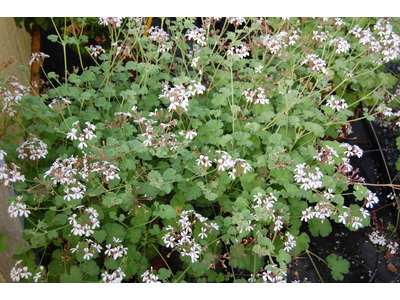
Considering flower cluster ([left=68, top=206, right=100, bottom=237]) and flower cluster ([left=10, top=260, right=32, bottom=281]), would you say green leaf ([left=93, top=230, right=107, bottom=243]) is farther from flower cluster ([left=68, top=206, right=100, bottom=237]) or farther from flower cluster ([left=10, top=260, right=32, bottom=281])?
flower cluster ([left=10, top=260, right=32, bottom=281])

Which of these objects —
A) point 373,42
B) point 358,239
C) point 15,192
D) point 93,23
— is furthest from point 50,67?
point 358,239

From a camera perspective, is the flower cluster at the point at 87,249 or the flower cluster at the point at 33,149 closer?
the flower cluster at the point at 87,249

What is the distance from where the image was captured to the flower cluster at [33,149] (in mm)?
2145

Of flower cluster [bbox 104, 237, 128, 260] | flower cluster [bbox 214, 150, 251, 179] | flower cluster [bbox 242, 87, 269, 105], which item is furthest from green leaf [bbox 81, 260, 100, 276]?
flower cluster [bbox 242, 87, 269, 105]

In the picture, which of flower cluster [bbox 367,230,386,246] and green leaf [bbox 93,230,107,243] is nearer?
green leaf [bbox 93,230,107,243]

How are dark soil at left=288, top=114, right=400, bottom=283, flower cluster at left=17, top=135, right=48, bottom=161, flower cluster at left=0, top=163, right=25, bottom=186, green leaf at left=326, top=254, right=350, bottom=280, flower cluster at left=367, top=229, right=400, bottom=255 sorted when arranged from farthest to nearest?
flower cluster at left=367, top=229, right=400, bottom=255, dark soil at left=288, top=114, right=400, bottom=283, green leaf at left=326, top=254, right=350, bottom=280, flower cluster at left=17, top=135, right=48, bottom=161, flower cluster at left=0, top=163, right=25, bottom=186

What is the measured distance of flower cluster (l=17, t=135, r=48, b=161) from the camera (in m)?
2.14

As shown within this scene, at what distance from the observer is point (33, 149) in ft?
7.06

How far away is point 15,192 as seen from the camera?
2.17 metres

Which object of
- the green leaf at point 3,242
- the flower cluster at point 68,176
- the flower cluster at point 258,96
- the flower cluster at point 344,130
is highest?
the flower cluster at point 258,96

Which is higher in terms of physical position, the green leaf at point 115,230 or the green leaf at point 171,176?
the green leaf at point 171,176

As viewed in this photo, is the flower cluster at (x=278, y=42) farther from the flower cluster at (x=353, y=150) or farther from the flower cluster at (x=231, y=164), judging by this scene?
the flower cluster at (x=231, y=164)

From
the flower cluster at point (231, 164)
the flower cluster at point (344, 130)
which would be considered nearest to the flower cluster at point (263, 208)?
the flower cluster at point (231, 164)

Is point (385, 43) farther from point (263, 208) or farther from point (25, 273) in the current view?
point (25, 273)
